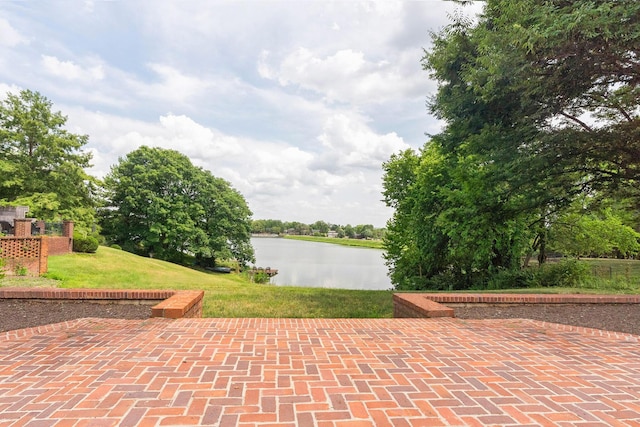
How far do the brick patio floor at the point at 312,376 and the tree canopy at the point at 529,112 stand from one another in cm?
457

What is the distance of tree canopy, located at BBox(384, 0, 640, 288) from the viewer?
5.77 metres

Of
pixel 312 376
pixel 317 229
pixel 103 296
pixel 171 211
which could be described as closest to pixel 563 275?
pixel 312 376

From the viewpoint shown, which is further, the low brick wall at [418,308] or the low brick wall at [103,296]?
the low brick wall at [103,296]

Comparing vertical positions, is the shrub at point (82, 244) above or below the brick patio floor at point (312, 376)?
above

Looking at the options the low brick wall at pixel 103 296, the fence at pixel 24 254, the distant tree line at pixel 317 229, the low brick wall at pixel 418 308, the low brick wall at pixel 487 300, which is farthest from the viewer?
the distant tree line at pixel 317 229

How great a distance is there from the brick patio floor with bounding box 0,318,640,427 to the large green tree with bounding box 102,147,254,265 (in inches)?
1024

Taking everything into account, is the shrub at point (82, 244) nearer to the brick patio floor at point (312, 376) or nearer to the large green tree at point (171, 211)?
the large green tree at point (171, 211)

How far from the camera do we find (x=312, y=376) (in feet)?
9.70

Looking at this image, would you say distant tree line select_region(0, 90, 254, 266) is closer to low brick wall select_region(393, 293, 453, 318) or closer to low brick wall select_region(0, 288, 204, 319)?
low brick wall select_region(0, 288, 204, 319)

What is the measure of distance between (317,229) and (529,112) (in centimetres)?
11808

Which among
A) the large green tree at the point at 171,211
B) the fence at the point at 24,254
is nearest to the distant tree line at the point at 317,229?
the large green tree at the point at 171,211

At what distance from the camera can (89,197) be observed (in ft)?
85.3

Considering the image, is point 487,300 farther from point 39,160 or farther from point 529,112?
point 39,160

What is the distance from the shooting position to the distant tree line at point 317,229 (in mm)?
102088
